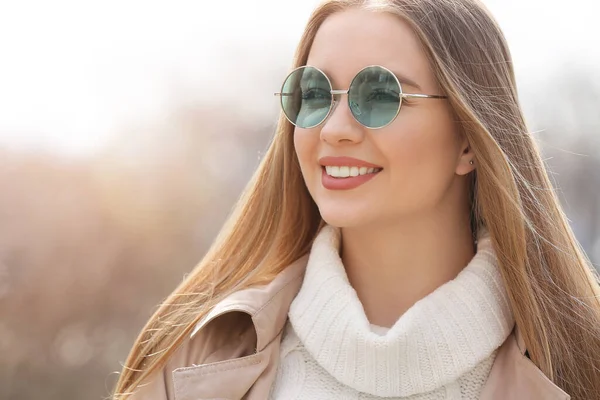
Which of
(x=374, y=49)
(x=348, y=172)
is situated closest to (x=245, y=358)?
(x=348, y=172)

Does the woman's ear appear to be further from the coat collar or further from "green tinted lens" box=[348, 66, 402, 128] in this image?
the coat collar

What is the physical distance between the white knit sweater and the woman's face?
24cm

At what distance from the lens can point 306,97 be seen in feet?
7.80

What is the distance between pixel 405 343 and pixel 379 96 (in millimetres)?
661

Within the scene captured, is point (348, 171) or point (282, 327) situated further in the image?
point (282, 327)

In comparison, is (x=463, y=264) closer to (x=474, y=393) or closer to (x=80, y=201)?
(x=474, y=393)

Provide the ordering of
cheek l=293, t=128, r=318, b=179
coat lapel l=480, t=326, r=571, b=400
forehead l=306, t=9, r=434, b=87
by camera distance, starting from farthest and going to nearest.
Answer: cheek l=293, t=128, r=318, b=179 < forehead l=306, t=9, r=434, b=87 < coat lapel l=480, t=326, r=571, b=400

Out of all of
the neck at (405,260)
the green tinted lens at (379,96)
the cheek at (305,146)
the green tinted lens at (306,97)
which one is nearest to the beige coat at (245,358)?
the neck at (405,260)

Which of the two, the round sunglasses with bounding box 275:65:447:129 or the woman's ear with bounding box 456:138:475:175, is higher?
the round sunglasses with bounding box 275:65:447:129

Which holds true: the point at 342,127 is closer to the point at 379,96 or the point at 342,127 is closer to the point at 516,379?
the point at 379,96

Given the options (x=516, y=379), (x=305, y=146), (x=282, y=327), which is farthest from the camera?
(x=282, y=327)

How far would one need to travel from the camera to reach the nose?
2.24 metres

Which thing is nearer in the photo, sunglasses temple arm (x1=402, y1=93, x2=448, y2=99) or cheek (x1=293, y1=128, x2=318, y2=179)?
sunglasses temple arm (x1=402, y1=93, x2=448, y2=99)

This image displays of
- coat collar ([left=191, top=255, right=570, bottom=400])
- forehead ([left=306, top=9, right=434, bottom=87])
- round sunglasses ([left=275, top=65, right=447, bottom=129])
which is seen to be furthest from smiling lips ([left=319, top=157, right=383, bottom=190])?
coat collar ([left=191, top=255, right=570, bottom=400])
